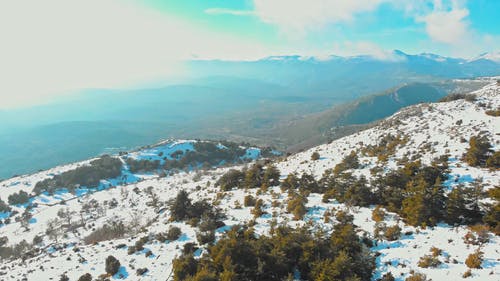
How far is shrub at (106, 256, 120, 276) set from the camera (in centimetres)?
1986

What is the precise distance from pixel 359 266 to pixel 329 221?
6.31m

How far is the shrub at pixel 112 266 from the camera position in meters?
19.9

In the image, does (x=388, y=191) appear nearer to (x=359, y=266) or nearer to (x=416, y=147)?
(x=359, y=266)

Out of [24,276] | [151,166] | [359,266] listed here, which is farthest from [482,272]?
[151,166]

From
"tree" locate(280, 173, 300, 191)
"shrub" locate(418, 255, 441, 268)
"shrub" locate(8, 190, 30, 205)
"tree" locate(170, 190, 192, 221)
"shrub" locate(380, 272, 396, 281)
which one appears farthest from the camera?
"shrub" locate(8, 190, 30, 205)

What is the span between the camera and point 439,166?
75.7ft

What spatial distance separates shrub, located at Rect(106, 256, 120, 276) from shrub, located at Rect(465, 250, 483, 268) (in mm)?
21387

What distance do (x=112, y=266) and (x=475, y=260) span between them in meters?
21.9

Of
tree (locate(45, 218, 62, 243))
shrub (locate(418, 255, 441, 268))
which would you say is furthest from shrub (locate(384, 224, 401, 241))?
tree (locate(45, 218, 62, 243))

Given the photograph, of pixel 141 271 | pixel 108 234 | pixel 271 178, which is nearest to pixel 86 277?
pixel 141 271

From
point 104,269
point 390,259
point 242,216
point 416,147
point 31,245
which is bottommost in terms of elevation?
point 31,245

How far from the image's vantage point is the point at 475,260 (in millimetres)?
12805

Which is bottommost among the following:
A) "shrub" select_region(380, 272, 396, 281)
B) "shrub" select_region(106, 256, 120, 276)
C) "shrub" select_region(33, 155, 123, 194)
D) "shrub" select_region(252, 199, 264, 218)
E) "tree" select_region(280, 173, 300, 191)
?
"shrub" select_region(33, 155, 123, 194)

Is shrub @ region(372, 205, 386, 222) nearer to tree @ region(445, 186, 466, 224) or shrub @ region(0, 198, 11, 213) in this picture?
tree @ region(445, 186, 466, 224)
